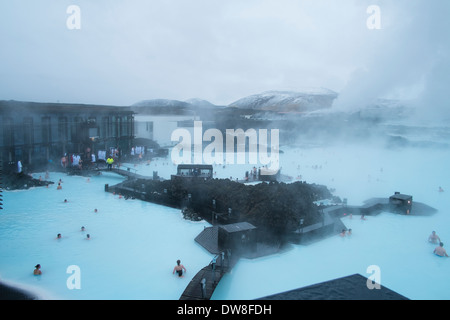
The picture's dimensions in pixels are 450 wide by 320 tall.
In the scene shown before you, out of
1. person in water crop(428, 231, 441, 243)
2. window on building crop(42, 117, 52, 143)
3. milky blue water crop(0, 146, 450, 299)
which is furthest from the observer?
window on building crop(42, 117, 52, 143)

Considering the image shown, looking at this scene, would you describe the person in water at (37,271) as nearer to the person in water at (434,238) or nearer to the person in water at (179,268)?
the person in water at (179,268)

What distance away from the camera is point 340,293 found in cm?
503

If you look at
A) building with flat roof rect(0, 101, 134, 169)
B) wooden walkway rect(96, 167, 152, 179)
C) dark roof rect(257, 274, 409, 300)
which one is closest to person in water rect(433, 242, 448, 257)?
dark roof rect(257, 274, 409, 300)

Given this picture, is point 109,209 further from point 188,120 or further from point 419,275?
point 188,120

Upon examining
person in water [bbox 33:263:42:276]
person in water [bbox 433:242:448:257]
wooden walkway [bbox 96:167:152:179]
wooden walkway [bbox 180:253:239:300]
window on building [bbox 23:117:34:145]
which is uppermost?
window on building [bbox 23:117:34:145]

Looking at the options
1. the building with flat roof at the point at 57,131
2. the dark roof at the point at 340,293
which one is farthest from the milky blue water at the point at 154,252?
the building with flat roof at the point at 57,131

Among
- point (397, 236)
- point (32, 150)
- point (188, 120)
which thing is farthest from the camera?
point (188, 120)

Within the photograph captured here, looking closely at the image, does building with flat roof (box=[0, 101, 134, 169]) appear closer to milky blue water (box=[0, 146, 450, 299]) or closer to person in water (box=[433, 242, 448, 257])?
milky blue water (box=[0, 146, 450, 299])

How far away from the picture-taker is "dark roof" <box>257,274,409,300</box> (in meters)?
4.83

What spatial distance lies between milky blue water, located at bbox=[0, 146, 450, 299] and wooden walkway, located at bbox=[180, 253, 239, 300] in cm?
37

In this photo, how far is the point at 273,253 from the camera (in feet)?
32.8
